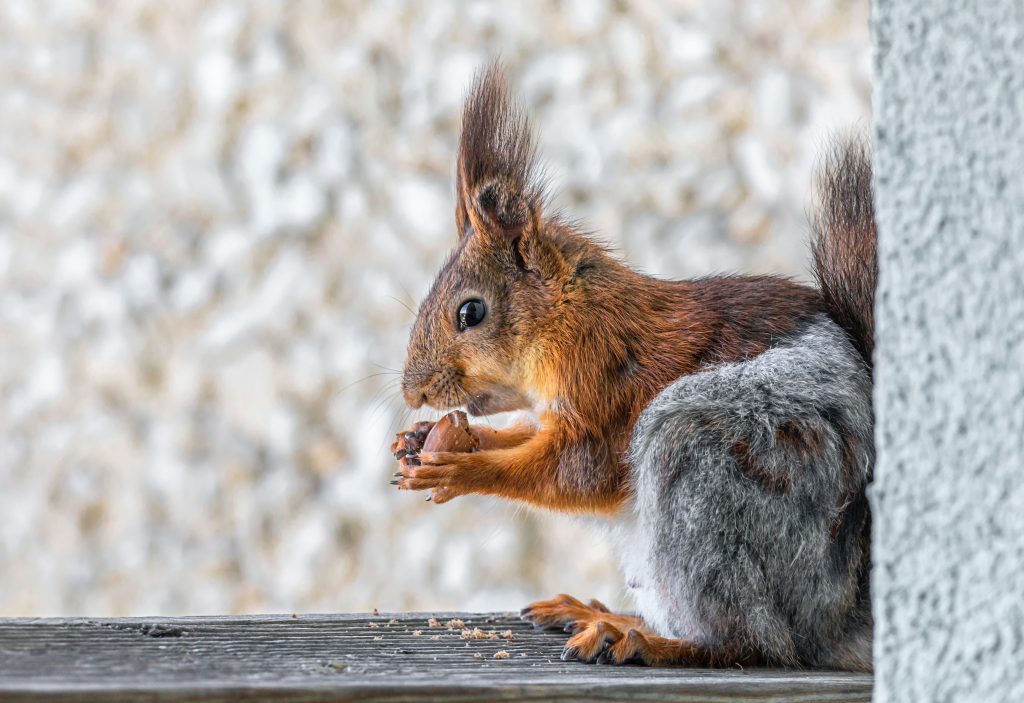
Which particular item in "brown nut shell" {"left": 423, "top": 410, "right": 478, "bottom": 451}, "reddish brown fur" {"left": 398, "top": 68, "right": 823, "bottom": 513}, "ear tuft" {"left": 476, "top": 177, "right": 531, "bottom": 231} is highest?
"ear tuft" {"left": 476, "top": 177, "right": 531, "bottom": 231}

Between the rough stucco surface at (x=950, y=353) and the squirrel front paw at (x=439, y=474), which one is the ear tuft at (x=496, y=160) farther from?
the rough stucco surface at (x=950, y=353)

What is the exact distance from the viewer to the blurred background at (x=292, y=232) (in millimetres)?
2676

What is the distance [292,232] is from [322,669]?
6.86ft

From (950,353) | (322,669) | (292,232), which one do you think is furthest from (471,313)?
(292,232)

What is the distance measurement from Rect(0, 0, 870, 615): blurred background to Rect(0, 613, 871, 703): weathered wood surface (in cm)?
154

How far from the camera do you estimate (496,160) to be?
4.21 feet

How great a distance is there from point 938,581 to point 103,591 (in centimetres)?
249

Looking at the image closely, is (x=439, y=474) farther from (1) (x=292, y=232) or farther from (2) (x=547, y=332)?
(1) (x=292, y=232)

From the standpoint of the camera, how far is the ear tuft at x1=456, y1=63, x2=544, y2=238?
1.27 metres

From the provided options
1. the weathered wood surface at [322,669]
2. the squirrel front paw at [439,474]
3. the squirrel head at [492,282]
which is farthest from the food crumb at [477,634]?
the squirrel head at [492,282]

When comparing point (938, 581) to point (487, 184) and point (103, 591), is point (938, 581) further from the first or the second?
point (103, 591)

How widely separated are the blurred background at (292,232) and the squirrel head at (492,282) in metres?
1.27

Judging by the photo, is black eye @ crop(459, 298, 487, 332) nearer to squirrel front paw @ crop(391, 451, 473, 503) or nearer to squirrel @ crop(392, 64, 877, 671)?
squirrel @ crop(392, 64, 877, 671)

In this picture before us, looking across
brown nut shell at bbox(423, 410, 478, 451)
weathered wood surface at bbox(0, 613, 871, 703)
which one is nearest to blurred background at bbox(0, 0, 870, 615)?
brown nut shell at bbox(423, 410, 478, 451)
